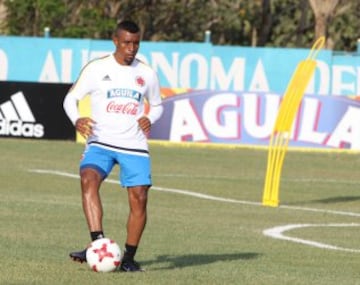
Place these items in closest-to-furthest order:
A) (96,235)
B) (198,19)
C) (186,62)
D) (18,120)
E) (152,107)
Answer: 1. (96,235)
2. (152,107)
3. (18,120)
4. (186,62)
5. (198,19)

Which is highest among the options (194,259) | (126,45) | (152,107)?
(126,45)

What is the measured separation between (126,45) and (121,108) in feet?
1.67

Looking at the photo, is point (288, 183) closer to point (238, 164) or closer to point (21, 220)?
point (238, 164)

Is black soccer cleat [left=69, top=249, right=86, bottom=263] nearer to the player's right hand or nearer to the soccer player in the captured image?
the soccer player

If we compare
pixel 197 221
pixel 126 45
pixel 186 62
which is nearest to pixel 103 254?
pixel 126 45

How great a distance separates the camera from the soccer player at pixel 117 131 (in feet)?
39.0

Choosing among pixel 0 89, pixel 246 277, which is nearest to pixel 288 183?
pixel 0 89

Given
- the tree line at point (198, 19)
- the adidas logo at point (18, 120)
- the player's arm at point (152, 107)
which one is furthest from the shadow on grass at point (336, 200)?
the tree line at point (198, 19)

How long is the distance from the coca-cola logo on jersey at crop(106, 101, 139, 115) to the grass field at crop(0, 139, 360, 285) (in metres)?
1.29

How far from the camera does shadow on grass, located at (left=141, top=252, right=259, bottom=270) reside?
499 inches

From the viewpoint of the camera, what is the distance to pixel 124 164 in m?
12.0

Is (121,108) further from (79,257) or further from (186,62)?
(186,62)

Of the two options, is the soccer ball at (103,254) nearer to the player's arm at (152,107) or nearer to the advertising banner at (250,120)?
the player's arm at (152,107)

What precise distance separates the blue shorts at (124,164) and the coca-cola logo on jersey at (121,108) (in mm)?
326
